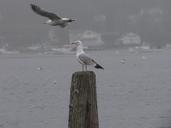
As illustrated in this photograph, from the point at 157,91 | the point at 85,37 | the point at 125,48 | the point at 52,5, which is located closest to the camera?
the point at 157,91

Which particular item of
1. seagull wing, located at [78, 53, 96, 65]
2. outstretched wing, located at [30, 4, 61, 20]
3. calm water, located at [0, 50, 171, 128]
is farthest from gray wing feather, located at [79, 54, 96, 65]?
calm water, located at [0, 50, 171, 128]

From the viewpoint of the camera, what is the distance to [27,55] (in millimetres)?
148250

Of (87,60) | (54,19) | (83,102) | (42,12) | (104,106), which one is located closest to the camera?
(83,102)

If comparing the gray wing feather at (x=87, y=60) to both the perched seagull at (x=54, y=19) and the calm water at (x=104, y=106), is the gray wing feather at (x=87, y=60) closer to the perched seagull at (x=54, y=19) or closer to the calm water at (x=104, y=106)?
the perched seagull at (x=54, y=19)

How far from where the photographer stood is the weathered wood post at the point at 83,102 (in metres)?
9.73

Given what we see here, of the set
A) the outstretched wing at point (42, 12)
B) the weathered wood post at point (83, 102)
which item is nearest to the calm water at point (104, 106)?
the outstretched wing at point (42, 12)

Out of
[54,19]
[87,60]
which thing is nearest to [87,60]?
[87,60]

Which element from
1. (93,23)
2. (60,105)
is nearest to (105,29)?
(93,23)

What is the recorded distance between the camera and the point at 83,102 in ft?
32.0

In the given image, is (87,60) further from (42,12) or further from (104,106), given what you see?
(104,106)

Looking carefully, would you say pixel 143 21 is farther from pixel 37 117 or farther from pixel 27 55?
pixel 37 117

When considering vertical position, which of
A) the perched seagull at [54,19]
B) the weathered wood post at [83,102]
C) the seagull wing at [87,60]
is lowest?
the weathered wood post at [83,102]

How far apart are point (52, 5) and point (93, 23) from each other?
20.5m

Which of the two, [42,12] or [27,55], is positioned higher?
[27,55]
